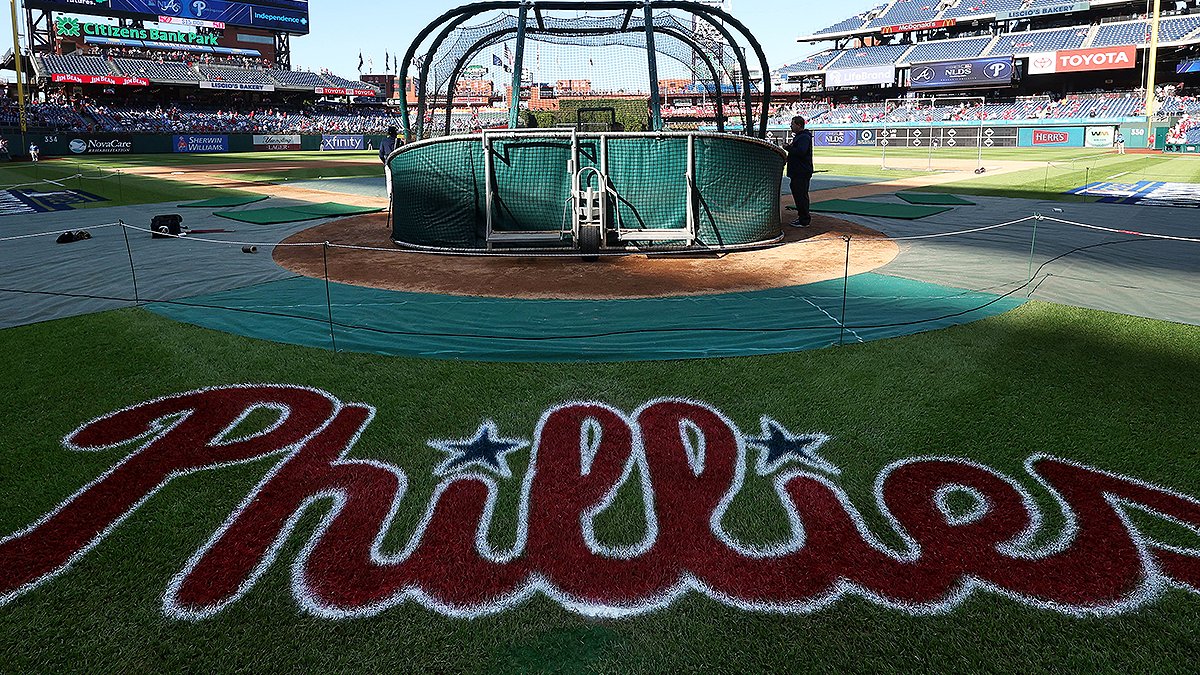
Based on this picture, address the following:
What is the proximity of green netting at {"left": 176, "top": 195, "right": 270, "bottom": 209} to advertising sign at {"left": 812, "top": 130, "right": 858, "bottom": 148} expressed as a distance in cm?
4535

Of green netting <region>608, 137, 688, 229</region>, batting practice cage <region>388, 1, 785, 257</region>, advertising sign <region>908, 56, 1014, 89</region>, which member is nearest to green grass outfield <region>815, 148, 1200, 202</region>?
batting practice cage <region>388, 1, 785, 257</region>

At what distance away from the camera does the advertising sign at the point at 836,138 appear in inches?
2176

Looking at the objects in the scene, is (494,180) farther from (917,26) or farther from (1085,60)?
(917,26)

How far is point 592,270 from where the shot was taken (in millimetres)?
10148

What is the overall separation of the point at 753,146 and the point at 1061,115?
56904 mm

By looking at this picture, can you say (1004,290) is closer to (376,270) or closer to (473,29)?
(376,270)

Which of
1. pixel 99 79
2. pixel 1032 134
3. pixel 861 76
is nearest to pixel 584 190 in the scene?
pixel 1032 134

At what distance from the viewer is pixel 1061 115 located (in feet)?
184

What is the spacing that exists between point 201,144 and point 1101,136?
6002cm

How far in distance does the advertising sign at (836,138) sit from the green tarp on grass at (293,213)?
45.5 meters

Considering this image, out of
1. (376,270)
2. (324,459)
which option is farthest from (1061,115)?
(324,459)

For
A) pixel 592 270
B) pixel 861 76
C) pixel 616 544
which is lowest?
pixel 616 544

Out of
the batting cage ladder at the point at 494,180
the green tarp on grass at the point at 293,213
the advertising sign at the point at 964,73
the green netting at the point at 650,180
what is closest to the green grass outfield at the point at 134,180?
the green tarp on grass at the point at 293,213

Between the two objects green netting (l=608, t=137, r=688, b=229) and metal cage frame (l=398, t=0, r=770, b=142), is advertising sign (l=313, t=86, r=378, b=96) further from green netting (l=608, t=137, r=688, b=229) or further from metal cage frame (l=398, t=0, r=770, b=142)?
green netting (l=608, t=137, r=688, b=229)
